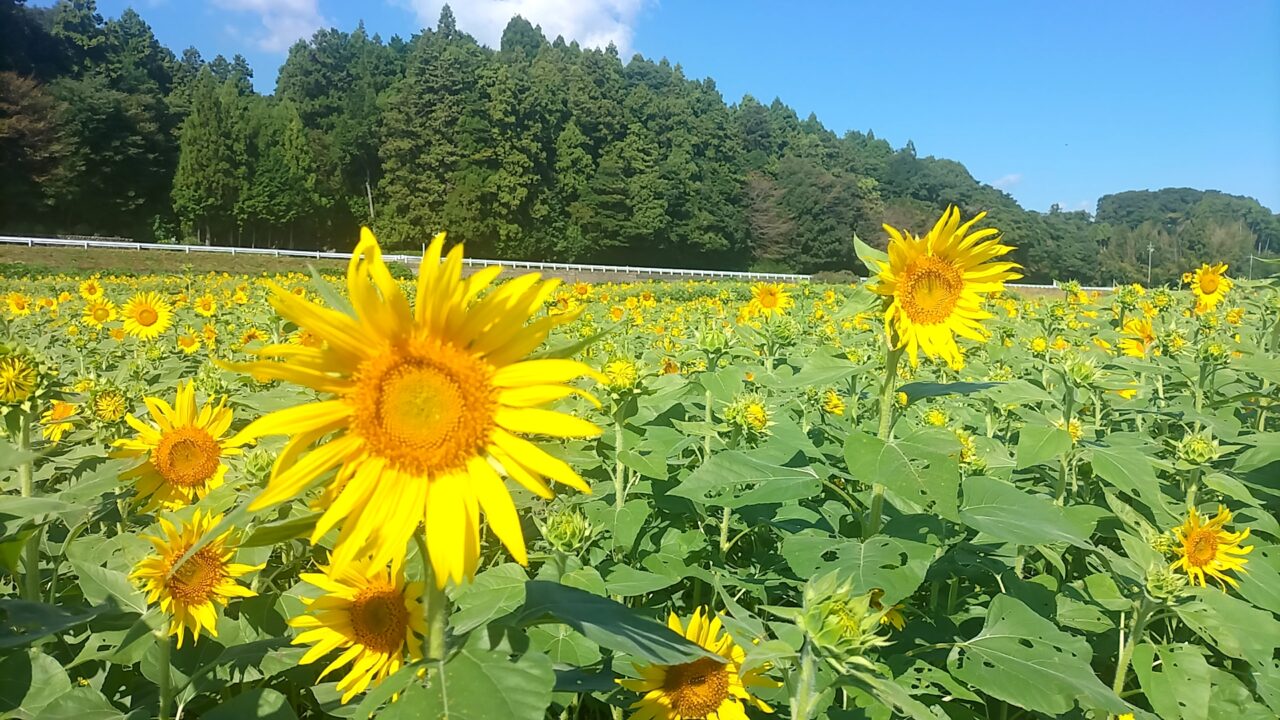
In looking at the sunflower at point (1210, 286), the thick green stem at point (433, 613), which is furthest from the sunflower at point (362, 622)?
the sunflower at point (1210, 286)

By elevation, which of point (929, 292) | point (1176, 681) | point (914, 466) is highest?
point (929, 292)

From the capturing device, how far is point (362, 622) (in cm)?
144

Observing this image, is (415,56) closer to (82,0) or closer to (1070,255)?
(82,0)

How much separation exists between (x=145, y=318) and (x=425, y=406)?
6.10 meters

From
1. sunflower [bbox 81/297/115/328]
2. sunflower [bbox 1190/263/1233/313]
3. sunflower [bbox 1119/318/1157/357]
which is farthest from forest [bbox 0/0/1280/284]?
sunflower [bbox 1119/318/1157/357]

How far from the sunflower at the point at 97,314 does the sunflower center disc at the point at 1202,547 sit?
758 cm

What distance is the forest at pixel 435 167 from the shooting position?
139ft

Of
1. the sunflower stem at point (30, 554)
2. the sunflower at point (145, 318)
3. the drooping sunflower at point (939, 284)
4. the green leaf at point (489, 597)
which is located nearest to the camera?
the green leaf at point (489, 597)

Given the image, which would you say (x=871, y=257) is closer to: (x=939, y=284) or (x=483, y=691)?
(x=939, y=284)

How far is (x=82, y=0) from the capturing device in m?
51.3

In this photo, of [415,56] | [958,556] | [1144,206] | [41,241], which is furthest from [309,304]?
[1144,206]

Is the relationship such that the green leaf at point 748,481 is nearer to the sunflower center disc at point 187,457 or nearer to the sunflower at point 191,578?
the sunflower at point 191,578

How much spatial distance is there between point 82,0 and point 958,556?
67721mm

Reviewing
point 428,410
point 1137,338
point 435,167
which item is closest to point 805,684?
point 428,410
